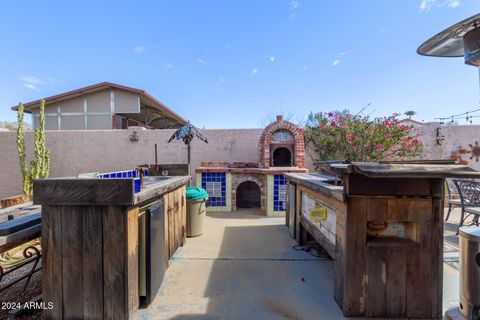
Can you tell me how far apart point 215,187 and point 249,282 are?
4.41m

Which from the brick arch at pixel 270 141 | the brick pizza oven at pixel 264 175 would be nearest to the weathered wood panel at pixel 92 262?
the brick pizza oven at pixel 264 175

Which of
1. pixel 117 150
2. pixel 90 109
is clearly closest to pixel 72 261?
pixel 117 150

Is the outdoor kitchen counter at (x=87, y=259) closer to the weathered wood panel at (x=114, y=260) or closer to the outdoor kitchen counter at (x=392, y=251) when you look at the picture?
the weathered wood panel at (x=114, y=260)

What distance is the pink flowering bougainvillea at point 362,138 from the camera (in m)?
7.72

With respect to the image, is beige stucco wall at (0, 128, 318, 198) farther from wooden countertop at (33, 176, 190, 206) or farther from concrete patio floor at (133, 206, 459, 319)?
wooden countertop at (33, 176, 190, 206)

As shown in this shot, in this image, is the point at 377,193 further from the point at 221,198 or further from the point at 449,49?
the point at 221,198

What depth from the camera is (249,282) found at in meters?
3.18

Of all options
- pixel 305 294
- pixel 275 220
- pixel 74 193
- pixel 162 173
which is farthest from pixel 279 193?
pixel 74 193

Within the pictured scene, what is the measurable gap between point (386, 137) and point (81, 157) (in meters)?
11.5

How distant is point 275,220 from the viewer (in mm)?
6496

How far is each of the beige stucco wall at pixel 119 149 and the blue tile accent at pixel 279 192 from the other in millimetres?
2215

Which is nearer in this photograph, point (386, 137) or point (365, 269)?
point (365, 269)

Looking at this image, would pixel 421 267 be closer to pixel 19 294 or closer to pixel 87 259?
pixel 87 259

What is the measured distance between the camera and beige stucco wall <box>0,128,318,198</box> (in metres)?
8.99
